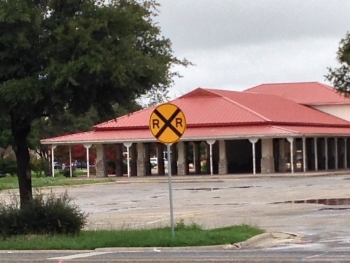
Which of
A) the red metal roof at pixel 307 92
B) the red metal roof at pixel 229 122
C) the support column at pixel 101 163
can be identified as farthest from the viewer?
the red metal roof at pixel 307 92

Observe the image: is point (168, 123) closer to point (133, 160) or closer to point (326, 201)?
point (326, 201)

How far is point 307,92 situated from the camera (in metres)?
81.6

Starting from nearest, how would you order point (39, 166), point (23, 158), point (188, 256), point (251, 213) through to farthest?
point (188, 256) → point (23, 158) → point (251, 213) → point (39, 166)

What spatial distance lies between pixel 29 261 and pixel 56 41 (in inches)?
225

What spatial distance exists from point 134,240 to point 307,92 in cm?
6517

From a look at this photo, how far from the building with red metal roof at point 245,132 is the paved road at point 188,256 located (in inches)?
1751

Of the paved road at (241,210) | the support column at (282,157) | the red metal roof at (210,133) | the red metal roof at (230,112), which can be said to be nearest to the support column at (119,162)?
the red metal roof at (230,112)

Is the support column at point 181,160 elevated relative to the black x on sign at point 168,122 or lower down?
lower down

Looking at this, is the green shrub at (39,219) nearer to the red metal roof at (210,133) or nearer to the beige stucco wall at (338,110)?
the red metal roof at (210,133)

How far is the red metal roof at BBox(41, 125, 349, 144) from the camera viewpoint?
202 ft

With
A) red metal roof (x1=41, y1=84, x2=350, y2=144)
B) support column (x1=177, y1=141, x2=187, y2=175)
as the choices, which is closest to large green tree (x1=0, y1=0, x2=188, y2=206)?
red metal roof (x1=41, y1=84, x2=350, y2=144)

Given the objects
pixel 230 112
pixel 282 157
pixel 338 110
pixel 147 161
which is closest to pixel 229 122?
pixel 230 112

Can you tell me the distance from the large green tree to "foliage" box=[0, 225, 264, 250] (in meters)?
1.55

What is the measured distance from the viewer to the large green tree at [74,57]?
19.1 meters
